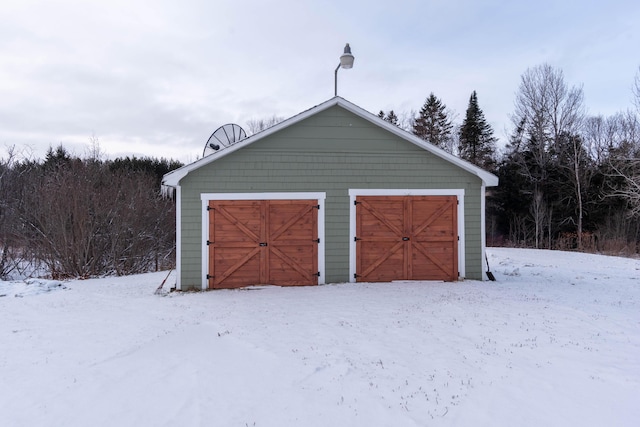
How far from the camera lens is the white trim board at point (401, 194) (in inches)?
312

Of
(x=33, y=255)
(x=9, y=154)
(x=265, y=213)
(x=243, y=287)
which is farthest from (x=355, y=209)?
(x=9, y=154)

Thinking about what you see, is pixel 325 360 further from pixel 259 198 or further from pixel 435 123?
pixel 435 123

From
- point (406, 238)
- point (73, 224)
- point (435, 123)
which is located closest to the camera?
point (406, 238)

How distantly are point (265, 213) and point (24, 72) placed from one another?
982 cm

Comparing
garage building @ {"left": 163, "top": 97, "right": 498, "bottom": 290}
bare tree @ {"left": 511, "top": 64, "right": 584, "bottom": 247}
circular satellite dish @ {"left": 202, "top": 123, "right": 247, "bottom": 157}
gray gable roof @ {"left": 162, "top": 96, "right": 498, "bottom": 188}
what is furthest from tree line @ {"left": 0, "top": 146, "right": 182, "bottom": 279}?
bare tree @ {"left": 511, "top": 64, "right": 584, "bottom": 247}

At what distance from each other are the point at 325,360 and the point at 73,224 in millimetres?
10481

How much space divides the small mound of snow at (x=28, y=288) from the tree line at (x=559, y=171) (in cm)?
2312

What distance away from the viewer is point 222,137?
9.44 meters

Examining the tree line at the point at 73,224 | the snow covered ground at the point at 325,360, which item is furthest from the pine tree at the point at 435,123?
the snow covered ground at the point at 325,360

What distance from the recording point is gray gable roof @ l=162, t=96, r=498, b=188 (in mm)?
7488

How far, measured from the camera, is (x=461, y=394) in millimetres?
2955

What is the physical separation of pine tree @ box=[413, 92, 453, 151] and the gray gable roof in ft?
72.7

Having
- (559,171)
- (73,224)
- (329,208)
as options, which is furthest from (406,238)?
(559,171)

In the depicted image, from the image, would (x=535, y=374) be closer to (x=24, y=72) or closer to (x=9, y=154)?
(x=24, y=72)
